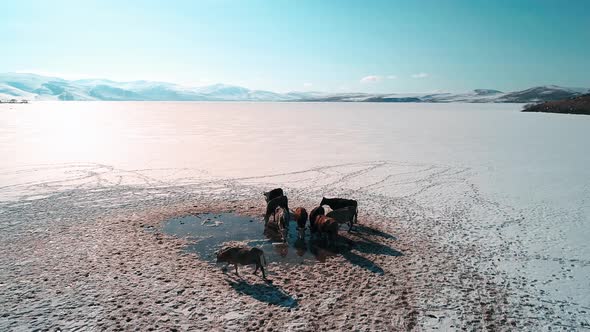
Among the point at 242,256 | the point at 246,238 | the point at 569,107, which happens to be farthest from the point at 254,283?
the point at 569,107

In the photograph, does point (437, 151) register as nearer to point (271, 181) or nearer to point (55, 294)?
point (271, 181)

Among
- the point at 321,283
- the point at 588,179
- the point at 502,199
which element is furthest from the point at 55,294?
the point at 588,179

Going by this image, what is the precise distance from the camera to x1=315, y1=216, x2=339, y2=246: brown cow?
345 inches

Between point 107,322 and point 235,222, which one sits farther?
point 235,222

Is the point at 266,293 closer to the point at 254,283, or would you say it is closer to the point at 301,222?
the point at 254,283

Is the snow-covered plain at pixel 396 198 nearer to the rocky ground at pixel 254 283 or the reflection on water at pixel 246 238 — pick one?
the rocky ground at pixel 254 283

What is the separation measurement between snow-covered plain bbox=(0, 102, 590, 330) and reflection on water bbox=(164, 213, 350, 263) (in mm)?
675

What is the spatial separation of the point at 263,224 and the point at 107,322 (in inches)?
200

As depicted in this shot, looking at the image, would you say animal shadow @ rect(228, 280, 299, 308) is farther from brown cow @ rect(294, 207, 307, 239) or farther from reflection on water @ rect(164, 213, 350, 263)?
brown cow @ rect(294, 207, 307, 239)

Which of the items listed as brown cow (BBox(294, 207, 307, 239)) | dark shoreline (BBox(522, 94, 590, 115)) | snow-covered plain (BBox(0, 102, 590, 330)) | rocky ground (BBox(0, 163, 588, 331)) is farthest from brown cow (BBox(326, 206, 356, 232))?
dark shoreline (BBox(522, 94, 590, 115))

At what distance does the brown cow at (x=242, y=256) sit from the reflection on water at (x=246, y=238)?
78cm

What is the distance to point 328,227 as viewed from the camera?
8812 millimetres

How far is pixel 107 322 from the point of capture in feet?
18.6

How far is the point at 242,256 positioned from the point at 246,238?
211 centimetres
